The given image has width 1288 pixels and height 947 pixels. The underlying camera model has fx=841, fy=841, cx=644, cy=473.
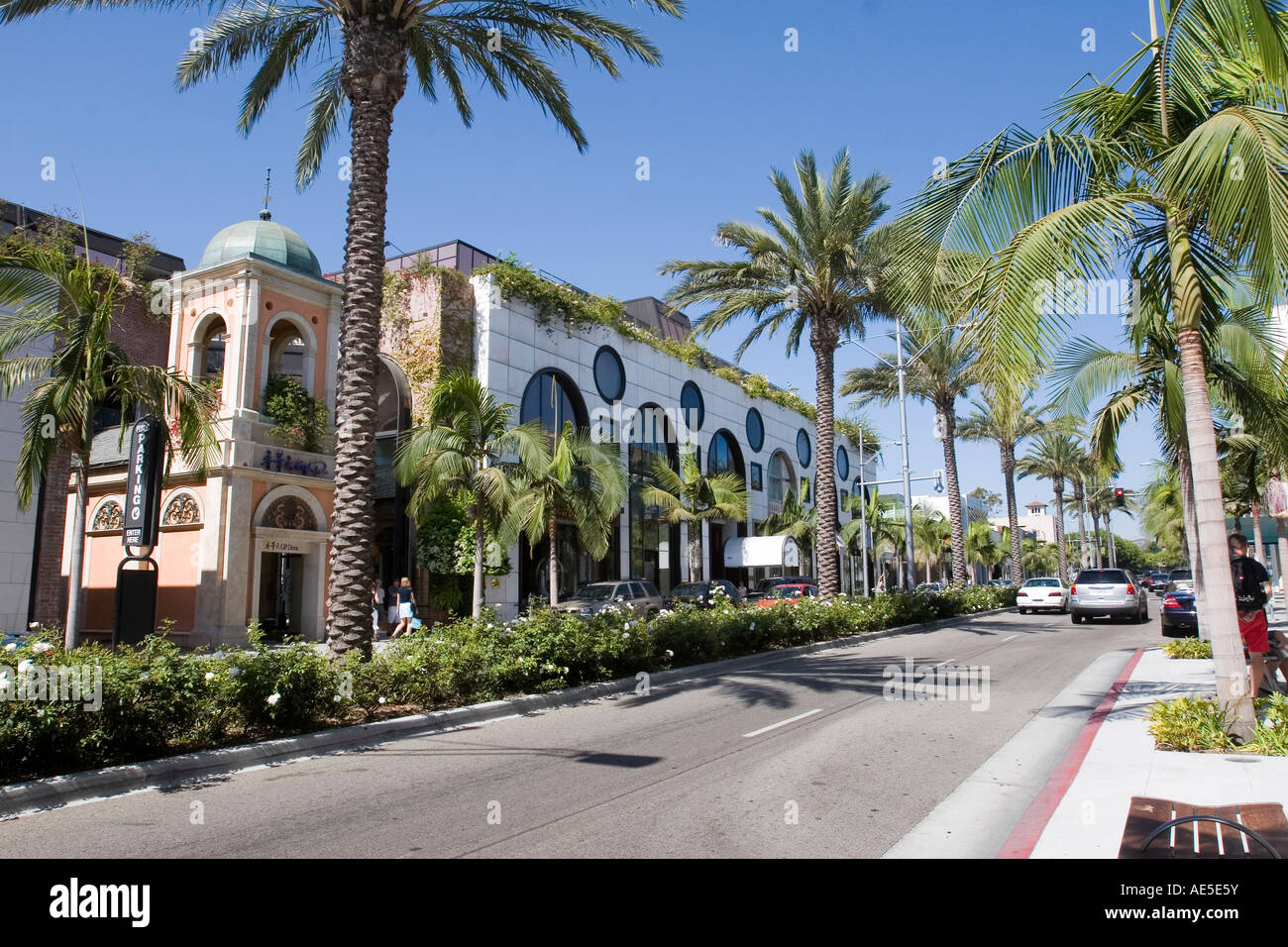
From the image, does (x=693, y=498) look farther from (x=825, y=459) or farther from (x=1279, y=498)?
(x=1279, y=498)

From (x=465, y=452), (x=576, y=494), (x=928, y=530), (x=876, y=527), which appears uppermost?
(x=928, y=530)

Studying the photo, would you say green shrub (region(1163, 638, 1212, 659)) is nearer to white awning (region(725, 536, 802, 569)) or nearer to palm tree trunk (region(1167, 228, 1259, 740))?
palm tree trunk (region(1167, 228, 1259, 740))

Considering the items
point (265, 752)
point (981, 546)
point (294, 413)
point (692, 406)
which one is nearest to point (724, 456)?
point (692, 406)

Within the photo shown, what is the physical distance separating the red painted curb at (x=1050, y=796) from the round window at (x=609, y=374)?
82.9 feet

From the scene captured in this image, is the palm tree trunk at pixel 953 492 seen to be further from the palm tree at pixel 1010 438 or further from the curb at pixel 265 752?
the curb at pixel 265 752

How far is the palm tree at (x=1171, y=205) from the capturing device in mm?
7078

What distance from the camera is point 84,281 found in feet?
38.6

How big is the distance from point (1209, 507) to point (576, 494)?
53.9ft

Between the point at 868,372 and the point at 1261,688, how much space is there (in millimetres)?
28981

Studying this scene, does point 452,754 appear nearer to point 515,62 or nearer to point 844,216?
point 515,62

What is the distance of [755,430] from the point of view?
1863 inches

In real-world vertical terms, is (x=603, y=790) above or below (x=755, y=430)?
below

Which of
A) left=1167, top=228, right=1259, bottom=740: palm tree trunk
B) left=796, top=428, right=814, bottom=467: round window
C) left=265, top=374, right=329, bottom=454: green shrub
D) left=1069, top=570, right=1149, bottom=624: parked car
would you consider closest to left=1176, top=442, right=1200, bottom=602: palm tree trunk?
left=1167, top=228, right=1259, bottom=740: palm tree trunk

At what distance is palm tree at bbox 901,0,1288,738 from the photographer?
23.2 ft
